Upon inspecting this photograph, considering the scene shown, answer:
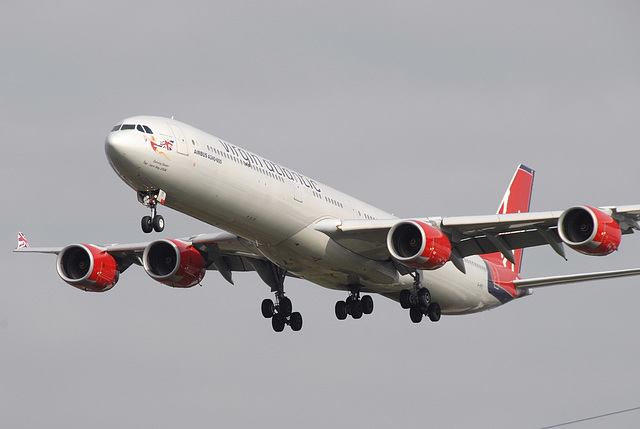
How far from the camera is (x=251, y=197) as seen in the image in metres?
36.4

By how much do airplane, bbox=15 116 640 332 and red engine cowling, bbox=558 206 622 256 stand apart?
5 cm

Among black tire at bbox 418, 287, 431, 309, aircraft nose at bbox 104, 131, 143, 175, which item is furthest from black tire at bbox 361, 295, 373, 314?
aircraft nose at bbox 104, 131, 143, 175

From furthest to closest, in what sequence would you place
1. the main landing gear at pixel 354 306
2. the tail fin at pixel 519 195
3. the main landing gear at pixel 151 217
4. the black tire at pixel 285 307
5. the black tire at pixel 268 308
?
the tail fin at pixel 519 195 < the black tire at pixel 268 308 < the black tire at pixel 285 307 < the main landing gear at pixel 354 306 < the main landing gear at pixel 151 217

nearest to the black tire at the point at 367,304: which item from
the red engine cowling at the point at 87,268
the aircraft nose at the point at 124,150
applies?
the red engine cowling at the point at 87,268

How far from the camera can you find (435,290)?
4500 cm

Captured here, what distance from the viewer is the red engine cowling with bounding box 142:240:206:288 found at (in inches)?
1686

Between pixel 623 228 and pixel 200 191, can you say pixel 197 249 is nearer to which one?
pixel 200 191

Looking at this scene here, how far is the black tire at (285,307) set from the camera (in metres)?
44.2

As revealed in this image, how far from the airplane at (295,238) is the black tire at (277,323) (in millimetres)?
41

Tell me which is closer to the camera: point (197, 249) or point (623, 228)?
point (623, 228)

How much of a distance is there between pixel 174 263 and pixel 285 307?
4.89 m

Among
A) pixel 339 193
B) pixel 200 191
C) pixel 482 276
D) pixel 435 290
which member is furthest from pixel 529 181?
pixel 200 191

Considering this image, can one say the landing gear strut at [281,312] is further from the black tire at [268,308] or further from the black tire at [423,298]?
the black tire at [423,298]

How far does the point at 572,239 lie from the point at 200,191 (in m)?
12.8
